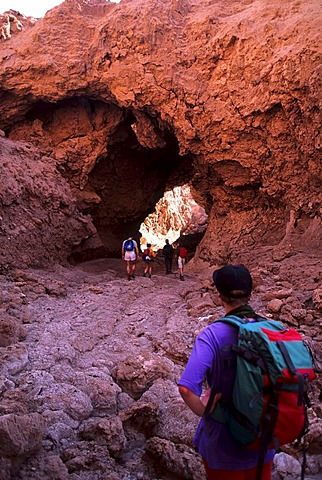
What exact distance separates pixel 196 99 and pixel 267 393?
28.3 ft

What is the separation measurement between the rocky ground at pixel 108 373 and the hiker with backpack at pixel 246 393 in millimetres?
1188

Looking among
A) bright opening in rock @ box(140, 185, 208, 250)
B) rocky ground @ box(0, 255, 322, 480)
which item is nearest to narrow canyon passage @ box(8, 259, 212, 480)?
→ rocky ground @ box(0, 255, 322, 480)

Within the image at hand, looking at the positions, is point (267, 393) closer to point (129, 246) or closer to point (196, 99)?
point (129, 246)

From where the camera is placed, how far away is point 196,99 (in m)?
9.23

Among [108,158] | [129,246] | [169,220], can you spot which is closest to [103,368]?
[129,246]

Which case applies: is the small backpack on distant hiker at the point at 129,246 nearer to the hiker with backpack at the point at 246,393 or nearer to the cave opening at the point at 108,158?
the cave opening at the point at 108,158

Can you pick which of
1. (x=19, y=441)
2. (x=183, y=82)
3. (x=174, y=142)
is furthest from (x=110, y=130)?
(x=19, y=441)

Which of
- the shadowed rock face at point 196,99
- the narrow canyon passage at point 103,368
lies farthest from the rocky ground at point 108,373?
the shadowed rock face at point 196,99

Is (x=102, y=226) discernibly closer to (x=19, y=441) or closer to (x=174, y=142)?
(x=174, y=142)

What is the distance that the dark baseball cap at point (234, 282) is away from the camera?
1942 millimetres

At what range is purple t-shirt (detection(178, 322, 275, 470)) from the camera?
1732mm

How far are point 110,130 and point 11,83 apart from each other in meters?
2.96

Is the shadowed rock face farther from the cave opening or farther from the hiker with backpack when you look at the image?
the hiker with backpack

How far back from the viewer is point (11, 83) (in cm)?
1045
